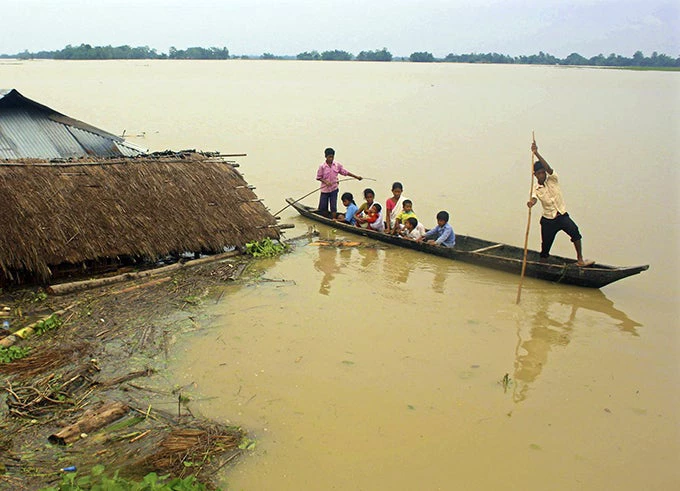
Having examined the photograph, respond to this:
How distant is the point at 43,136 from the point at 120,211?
8.62 feet

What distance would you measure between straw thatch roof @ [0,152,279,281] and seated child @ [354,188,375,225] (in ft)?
5.34

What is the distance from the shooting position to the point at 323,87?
36.6 m

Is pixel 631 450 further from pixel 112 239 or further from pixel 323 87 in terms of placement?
pixel 323 87

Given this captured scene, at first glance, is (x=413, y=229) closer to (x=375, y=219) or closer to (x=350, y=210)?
(x=375, y=219)

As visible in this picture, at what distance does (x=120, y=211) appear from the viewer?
7.05 metres

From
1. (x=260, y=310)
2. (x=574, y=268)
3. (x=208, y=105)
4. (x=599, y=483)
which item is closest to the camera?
(x=599, y=483)

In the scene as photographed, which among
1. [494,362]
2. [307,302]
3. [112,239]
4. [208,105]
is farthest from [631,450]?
[208,105]

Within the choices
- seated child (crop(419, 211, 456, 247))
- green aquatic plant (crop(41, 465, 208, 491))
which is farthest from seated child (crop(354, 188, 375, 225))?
green aquatic plant (crop(41, 465, 208, 491))

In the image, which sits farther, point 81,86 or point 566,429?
point 81,86

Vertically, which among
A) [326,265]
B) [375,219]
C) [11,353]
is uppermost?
[375,219]

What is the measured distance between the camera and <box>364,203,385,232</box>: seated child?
9.19m

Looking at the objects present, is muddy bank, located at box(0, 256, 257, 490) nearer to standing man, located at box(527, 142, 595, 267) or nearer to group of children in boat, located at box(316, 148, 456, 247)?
group of children in boat, located at box(316, 148, 456, 247)

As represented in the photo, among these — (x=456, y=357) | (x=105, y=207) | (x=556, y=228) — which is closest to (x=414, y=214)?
(x=556, y=228)

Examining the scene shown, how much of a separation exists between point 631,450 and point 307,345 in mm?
2849
